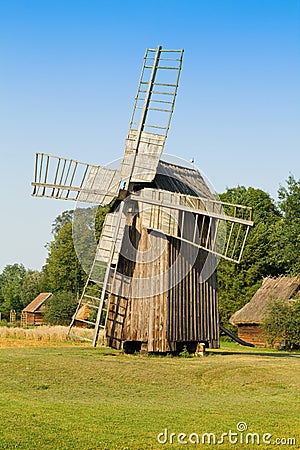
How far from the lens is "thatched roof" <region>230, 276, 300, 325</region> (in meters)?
41.1

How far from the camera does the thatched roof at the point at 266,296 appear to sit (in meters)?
41.1

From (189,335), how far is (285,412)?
1042 cm

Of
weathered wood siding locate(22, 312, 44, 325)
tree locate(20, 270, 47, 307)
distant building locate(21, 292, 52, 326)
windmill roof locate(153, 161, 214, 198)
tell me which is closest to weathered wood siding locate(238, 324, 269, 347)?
windmill roof locate(153, 161, 214, 198)

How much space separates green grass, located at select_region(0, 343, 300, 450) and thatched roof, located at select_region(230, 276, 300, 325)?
18.3 m

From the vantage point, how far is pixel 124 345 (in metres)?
24.3

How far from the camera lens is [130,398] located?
15.4 metres

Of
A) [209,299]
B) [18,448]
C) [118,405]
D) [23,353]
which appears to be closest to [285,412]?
[118,405]

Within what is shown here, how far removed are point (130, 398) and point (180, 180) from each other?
11.4 meters

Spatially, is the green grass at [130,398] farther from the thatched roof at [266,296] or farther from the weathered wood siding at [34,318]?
the weathered wood siding at [34,318]

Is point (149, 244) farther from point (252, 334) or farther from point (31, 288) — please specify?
point (31, 288)

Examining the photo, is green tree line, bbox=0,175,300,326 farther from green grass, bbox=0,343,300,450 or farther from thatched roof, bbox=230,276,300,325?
green grass, bbox=0,343,300,450

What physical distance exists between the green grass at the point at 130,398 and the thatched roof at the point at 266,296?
18339 millimetres

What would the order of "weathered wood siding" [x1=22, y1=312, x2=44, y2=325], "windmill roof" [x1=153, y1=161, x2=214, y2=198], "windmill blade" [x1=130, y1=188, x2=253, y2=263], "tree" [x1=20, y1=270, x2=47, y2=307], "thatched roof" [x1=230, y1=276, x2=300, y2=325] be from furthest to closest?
"tree" [x1=20, y1=270, x2=47, y2=307]
"weathered wood siding" [x1=22, y1=312, x2=44, y2=325]
"thatched roof" [x1=230, y1=276, x2=300, y2=325]
"windmill roof" [x1=153, y1=161, x2=214, y2=198]
"windmill blade" [x1=130, y1=188, x2=253, y2=263]

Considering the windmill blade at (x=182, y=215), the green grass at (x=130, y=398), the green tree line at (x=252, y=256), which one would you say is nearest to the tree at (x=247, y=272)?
the green tree line at (x=252, y=256)
